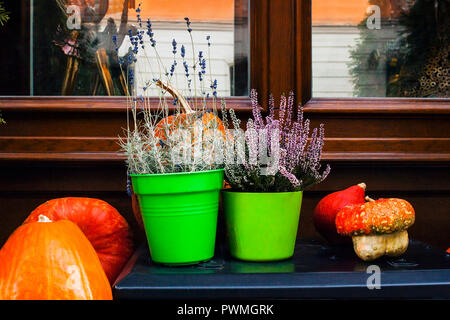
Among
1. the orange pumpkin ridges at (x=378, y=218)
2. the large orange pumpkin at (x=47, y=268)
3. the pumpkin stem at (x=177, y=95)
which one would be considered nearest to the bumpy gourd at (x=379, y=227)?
the orange pumpkin ridges at (x=378, y=218)

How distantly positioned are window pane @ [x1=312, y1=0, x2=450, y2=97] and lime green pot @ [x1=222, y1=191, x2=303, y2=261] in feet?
3.38

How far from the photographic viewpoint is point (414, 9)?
209cm

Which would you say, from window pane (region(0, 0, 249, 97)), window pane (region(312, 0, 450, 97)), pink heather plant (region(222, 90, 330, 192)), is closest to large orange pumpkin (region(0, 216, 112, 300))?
pink heather plant (region(222, 90, 330, 192))

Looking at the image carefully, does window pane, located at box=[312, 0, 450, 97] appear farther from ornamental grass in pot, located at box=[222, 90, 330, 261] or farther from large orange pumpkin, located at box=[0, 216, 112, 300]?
large orange pumpkin, located at box=[0, 216, 112, 300]

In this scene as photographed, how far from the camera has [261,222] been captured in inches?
A: 45.4

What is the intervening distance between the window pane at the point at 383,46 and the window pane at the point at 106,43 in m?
0.41

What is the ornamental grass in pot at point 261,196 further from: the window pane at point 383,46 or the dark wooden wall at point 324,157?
the window pane at point 383,46

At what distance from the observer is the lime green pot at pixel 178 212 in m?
1.10

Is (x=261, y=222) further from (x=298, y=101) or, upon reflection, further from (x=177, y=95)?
(x=298, y=101)

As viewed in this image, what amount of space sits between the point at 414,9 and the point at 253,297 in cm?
179

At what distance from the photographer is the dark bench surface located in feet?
3.17

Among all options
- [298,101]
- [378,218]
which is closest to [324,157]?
[298,101]
